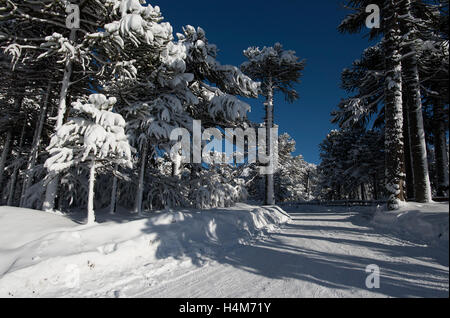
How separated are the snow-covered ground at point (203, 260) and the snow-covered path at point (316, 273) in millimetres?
15

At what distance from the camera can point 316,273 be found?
3738 mm

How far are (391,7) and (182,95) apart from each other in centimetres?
1027

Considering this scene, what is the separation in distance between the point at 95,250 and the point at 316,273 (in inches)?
169

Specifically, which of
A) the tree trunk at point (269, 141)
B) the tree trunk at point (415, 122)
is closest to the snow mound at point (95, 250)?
the tree trunk at point (415, 122)

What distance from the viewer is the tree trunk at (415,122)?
29.8 ft

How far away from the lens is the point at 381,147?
71.5 ft

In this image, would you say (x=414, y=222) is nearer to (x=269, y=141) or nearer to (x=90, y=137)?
(x=90, y=137)

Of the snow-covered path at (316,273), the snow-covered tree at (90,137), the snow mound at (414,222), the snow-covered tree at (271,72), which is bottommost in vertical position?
the snow-covered path at (316,273)

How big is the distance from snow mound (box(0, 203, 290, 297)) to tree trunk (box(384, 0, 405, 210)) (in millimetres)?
6058

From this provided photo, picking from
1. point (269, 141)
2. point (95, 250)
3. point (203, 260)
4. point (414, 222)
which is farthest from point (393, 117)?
point (95, 250)

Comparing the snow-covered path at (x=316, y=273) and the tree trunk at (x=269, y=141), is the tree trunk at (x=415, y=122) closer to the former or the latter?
the snow-covered path at (x=316, y=273)

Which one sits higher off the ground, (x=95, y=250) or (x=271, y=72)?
(x=271, y=72)

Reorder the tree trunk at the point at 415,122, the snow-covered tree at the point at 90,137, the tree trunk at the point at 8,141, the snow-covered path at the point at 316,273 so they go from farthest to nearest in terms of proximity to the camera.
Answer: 1. the tree trunk at the point at 8,141
2. the tree trunk at the point at 415,122
3. the snow-covered tree at the point at 90,137
4. the snow-covered path at the point at 316,273

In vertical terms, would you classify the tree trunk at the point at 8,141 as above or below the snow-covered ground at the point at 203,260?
above
